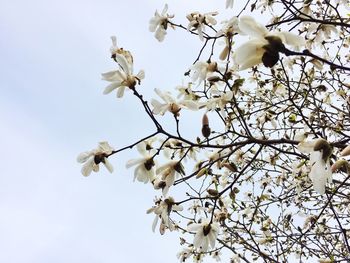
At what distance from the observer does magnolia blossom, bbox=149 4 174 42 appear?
1.93 metres

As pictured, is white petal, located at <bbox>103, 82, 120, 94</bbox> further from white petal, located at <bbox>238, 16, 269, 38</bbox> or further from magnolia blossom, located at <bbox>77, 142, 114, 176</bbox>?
white petal, located at <bbox>238, 16, 269, 38</bbox>

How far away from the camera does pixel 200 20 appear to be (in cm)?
188

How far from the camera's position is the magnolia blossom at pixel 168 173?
1432 mm

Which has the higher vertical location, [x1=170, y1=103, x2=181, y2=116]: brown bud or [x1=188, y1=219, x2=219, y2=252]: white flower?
[x1=170, y1=103, x2=181, y2=116]: brown bud

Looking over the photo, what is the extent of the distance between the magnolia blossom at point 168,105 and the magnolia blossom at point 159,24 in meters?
0.62

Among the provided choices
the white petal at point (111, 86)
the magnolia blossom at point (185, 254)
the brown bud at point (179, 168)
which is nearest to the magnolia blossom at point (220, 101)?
the brown bud at point (179, 168)

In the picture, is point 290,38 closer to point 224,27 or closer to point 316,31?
point 224,27

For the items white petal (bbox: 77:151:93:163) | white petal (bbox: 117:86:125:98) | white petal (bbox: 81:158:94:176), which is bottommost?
white petal (bbox: 81:158:94:176)

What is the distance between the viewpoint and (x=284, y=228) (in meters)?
3.44

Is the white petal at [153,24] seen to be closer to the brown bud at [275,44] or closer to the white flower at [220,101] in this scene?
the white flower at [220,101]

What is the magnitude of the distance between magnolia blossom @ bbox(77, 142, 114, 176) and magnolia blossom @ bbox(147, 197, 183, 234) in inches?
10.1

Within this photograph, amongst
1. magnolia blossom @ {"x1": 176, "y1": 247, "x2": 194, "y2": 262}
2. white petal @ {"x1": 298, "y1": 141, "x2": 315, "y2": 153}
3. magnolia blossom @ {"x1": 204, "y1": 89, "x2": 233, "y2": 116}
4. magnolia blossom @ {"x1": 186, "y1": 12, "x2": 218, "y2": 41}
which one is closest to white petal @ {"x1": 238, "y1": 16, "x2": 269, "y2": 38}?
white petal @ {"x1": 298, "y1": 141, "x2": 315, "y2": 153}

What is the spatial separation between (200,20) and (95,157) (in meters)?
0.88

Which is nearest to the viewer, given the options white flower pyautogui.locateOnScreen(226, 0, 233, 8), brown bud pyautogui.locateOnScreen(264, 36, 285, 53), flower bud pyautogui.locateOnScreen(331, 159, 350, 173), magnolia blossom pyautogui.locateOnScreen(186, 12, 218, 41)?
brown bud pyautogui.locateOnScreen(264, 36, 285, 53)
